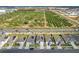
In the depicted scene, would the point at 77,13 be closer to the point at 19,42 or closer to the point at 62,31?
the point at 62,31

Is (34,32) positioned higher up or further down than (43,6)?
further down
